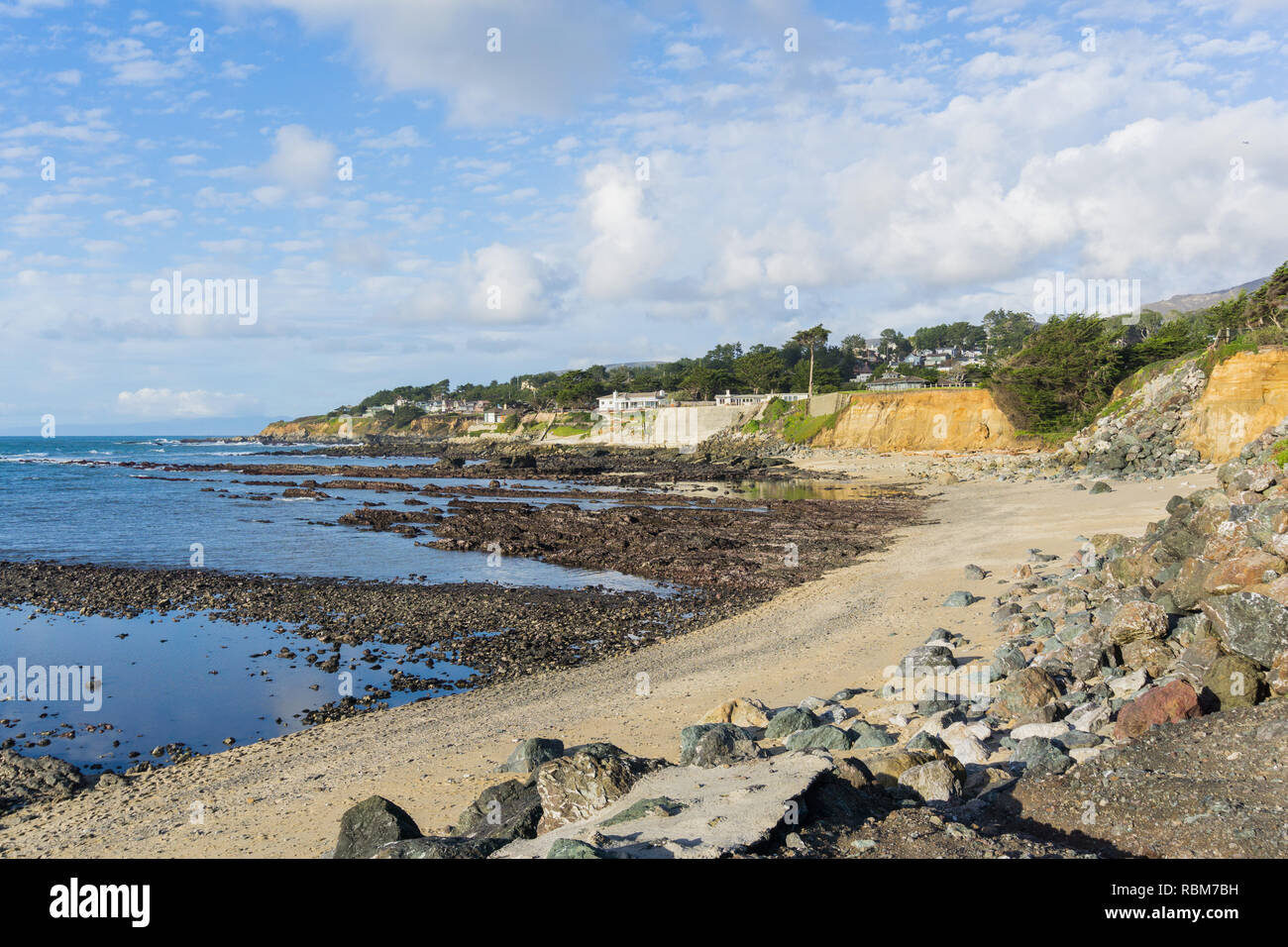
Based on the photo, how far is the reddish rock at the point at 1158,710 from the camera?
6957 millimetres

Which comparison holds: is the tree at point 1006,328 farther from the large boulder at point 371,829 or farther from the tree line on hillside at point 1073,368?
the large boulder at point 371,829

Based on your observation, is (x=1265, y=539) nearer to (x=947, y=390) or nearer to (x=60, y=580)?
(x=60, y=580)

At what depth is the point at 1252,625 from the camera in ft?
24.7

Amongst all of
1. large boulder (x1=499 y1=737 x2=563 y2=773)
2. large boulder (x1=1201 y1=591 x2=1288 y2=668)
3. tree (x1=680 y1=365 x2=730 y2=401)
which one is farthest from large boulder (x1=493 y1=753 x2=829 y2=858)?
tree (x1=680 y1=365 x2=730 y2=401)

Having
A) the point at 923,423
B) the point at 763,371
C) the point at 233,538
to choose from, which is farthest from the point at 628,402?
the point at 233,538

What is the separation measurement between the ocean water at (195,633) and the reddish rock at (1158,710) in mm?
10000

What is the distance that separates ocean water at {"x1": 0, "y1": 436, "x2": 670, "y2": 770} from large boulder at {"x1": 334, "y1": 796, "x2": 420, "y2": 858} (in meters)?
5.24

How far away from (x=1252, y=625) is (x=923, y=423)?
62.1 m

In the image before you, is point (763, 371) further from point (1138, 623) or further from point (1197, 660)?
point (1197, 660)

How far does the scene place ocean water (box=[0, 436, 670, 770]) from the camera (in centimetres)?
1105

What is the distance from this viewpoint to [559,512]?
119 feet

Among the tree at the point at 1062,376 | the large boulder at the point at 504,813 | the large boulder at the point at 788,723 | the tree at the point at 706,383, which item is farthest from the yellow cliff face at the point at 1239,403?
the tree at the point at 706,383

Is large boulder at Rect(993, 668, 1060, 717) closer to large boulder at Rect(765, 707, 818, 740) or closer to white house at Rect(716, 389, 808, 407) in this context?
large boulder at Rect(765, 707, 818, 740)
